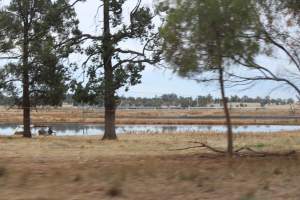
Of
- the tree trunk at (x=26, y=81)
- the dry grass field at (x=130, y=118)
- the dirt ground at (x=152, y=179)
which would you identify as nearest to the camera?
the dirt ground at (x=152, y=179)

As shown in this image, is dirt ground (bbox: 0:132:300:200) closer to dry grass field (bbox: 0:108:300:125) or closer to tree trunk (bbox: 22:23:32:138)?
tree trunk (bbox: 22:23:32:138)

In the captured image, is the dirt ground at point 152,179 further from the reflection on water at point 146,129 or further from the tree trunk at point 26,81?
the reflection on water at point 146,129

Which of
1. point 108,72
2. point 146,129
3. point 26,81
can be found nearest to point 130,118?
point 146,129

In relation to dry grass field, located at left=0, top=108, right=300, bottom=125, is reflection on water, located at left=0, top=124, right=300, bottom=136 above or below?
below

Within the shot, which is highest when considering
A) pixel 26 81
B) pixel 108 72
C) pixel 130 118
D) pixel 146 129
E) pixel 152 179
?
pixel 108 72

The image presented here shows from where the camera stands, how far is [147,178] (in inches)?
515

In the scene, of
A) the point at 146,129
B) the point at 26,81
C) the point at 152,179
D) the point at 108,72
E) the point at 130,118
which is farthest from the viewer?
the point at 130,118

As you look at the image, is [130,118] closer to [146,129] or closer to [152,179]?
[146,129]

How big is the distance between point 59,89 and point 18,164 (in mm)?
19261

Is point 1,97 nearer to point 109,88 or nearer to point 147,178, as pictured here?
point 109,88

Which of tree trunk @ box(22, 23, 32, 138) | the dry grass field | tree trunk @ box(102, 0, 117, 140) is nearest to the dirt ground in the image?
tree trunk @ box(102, 0, 117, 140)

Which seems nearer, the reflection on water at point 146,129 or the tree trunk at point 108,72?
the tree trunk at point 108,72

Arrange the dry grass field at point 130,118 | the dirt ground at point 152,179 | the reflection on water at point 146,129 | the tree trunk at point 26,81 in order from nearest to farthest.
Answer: the dirt ground at point 152,179
the tree trunk at point 26,81
the reflection on water at point 146,129
the dry grass field at point 130,118

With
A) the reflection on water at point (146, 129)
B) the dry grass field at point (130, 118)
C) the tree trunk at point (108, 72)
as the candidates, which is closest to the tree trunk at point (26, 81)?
the dry grass field at point (130, 118)
